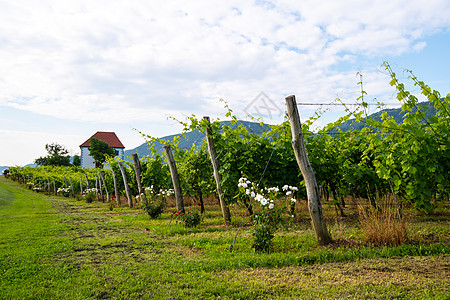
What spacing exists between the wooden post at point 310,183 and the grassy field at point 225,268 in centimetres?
→ 24

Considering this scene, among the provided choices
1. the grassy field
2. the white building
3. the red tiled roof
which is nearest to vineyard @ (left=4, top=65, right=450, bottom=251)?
the grassy field

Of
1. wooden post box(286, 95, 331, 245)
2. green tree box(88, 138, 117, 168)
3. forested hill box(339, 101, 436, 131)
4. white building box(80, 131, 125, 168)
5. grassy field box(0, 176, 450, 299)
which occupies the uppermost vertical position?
white building box(80, 131, 125, 168)

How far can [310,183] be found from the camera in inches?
193

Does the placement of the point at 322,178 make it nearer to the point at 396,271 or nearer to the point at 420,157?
the point at 420,157

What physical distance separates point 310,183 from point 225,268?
1.94 meters

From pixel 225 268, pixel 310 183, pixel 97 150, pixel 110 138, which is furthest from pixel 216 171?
pixel 110 138

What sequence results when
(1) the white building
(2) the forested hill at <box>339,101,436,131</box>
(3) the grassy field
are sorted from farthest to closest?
1. (1) the white building
2. (2) the forested hill at <box>339,101,436,131</box>
3. (3) the grassy field

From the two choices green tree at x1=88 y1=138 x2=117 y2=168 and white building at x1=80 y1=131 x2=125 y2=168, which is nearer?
green tree at x1=88 y1=138 x2=117 y2=168

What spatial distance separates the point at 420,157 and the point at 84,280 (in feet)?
19.6

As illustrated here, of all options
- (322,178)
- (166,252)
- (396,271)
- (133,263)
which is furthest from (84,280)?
(322,178)

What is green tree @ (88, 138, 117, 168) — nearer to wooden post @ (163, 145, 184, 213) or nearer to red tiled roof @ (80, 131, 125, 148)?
red tiled roof @ (80, 131, 125, 148)

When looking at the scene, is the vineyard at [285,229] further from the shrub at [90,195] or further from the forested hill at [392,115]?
the shrub at [90,195]

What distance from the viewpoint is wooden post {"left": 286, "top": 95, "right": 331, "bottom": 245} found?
4844 mm

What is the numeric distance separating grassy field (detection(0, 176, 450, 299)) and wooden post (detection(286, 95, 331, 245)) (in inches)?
9.4
